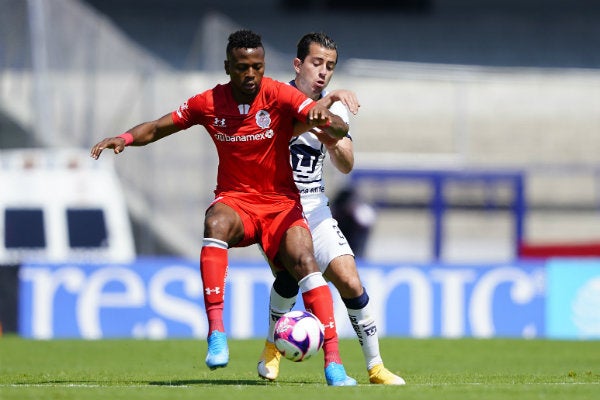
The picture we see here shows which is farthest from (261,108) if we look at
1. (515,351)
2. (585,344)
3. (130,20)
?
(130,20)

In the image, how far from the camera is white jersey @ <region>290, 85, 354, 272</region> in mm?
9328

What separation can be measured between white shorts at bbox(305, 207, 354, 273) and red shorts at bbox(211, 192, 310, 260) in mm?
313

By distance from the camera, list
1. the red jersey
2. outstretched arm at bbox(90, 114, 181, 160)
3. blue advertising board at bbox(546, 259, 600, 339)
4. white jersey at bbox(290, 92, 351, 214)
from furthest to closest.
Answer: blue advertising board at bbox(546, 259, 600, 339)
white jersey at bbox(290, 92, 351, 214)
outstretched arm at bbox(90, 114, 181, 160)
the red jersey

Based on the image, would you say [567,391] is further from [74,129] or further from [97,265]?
[74,129]

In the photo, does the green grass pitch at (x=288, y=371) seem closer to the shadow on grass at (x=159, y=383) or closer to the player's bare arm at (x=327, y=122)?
the shadow on grass at (x=159, y=383)

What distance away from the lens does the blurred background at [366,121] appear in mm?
17844

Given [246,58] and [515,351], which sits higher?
[246,58]

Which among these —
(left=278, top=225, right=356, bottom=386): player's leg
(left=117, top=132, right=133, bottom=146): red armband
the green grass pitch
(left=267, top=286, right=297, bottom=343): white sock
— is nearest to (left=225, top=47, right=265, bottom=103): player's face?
(left=117, top=132, right=133, bottom=146): red armband

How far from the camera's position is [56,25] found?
18109 millimetres

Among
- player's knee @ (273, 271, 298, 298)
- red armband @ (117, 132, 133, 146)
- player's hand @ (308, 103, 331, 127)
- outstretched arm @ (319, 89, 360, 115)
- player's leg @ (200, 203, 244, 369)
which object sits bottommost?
player's knee @ (273, 271, 298, 298)

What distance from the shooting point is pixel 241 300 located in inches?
669

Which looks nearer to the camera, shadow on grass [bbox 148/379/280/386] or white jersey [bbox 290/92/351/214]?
shadow on grass [bbox 148/379/280/386]

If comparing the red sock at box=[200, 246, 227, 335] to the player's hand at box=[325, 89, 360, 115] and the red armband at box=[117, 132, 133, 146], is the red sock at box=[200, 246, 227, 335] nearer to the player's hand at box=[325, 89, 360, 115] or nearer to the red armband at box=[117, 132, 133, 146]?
the red armband at box=[117, 132, 133, 146]

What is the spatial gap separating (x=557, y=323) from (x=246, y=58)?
10.0 m
